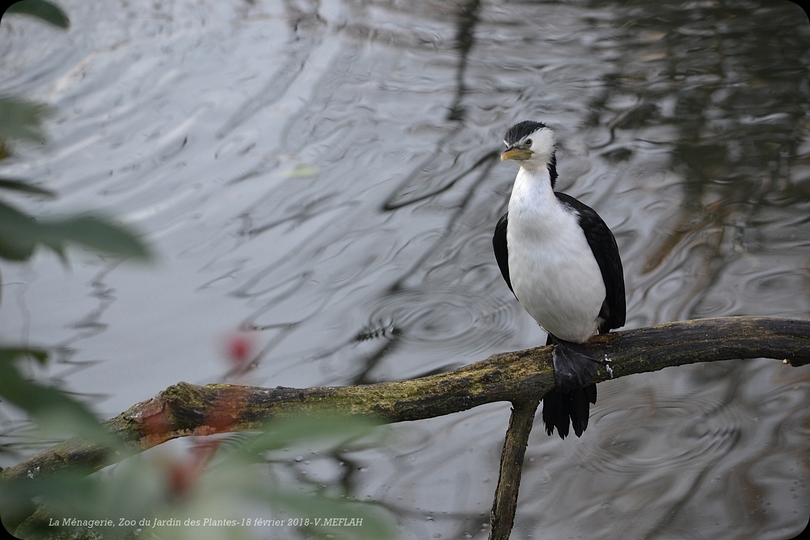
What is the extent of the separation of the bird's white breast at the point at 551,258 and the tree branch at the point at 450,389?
128 mm

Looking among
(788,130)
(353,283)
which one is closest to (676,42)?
(788,130)

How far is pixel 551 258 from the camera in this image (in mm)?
2258

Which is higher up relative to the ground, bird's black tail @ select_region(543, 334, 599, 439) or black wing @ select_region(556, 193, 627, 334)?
black wing @ select_region(556, 193, 627, 334)

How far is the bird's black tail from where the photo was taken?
224 centimetres

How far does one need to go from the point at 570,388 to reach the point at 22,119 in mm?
1919

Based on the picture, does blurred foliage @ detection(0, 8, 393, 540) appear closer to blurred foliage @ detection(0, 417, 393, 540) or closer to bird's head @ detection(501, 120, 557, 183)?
blurred foliage @ detection(0, 417, 393, 540)

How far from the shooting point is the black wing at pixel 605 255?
235cm

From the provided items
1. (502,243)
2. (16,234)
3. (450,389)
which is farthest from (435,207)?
(16,234)

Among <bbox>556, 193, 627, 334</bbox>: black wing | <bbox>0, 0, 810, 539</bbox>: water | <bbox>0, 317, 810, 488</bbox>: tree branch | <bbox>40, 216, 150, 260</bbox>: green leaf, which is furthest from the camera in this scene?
<bbox>0, 0, 810, 539</bbox>: water

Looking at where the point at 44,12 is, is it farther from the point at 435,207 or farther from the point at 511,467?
the point at 435,207

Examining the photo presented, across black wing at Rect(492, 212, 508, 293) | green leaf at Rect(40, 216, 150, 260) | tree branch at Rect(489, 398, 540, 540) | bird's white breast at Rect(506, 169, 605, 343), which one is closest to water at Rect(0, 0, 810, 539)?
tree branch at Rect(489, 398, 540, 540)

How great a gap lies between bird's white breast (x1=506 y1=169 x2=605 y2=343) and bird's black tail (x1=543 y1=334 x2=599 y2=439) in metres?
0.11

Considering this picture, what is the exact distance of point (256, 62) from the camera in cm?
609

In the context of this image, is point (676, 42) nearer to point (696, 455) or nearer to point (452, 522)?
point (696, 455)
